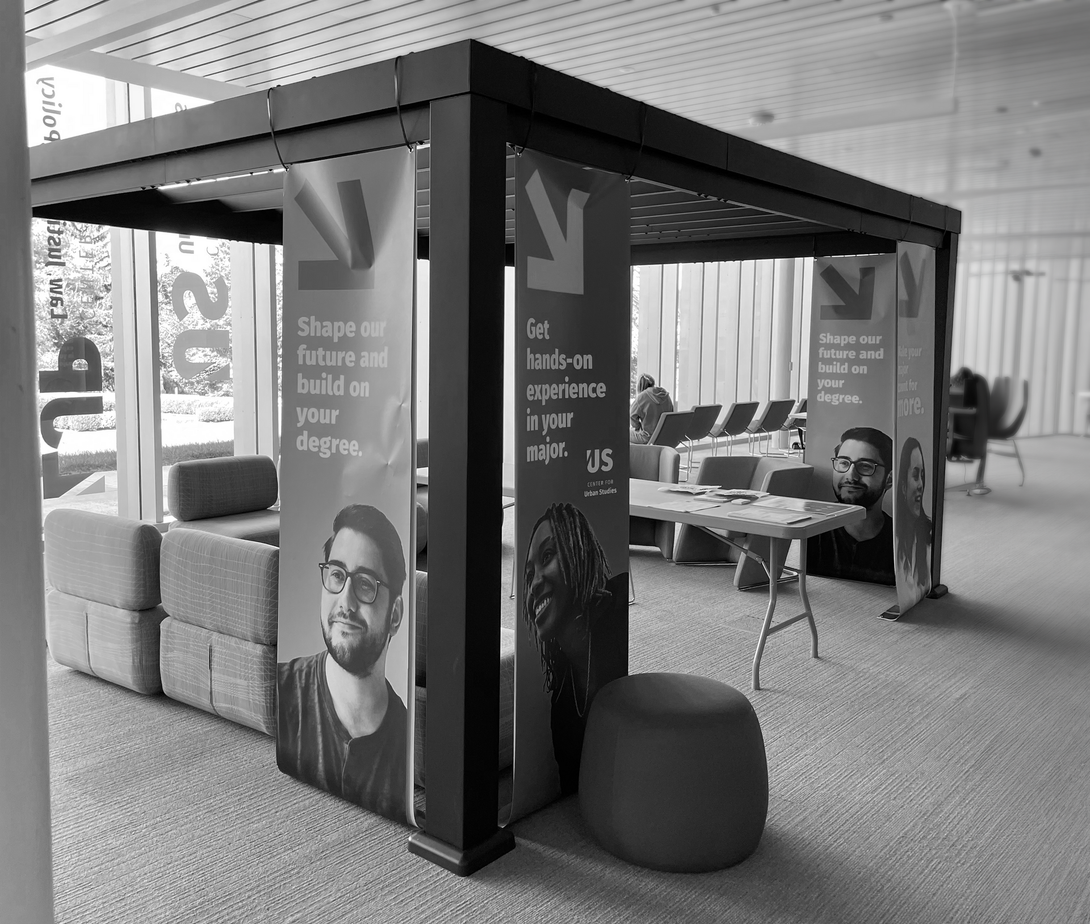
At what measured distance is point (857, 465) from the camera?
6980 mm

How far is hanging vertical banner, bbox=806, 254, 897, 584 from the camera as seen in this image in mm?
6812

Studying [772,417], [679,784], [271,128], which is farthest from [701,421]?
[679,784]

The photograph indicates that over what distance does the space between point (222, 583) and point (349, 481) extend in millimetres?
1055

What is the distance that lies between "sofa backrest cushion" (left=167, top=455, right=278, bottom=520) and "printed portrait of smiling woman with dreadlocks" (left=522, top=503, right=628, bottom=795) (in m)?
3.49

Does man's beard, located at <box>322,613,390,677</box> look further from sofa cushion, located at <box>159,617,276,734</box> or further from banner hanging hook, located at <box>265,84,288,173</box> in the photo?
banner hanging hook, located at <box>265,84,288,173</box>

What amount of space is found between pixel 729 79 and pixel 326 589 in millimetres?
7136

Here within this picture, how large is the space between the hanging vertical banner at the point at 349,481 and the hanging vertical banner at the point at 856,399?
430 centimetres

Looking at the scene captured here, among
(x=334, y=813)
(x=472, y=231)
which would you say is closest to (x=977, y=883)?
(x=334, y=813)

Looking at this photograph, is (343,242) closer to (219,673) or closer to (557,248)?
(557,248)

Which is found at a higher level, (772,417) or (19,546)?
(19,546)

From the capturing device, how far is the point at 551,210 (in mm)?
3574


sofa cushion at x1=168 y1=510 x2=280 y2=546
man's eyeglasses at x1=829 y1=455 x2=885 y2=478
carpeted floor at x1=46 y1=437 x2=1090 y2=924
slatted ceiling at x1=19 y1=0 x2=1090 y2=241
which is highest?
slatted ceiling at x1=19 y1=0 x2=1090 y2=241

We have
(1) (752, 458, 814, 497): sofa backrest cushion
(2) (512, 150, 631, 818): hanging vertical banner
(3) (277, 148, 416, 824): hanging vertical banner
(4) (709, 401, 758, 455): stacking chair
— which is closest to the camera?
(3) (277, 148, 416, 824): hanging vertical banner

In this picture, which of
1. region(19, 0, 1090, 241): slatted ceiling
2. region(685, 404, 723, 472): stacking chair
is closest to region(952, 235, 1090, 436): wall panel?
region(19, 0, 1090, 241): slatted ceiling
